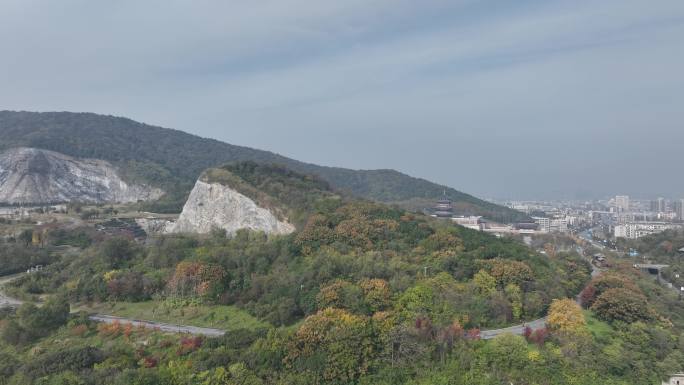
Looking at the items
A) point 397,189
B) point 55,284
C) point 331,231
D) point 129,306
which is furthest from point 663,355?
point 397,189

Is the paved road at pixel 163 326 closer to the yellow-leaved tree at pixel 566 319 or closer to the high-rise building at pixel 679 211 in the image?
the yellow-leaved tree at pixel 566 319

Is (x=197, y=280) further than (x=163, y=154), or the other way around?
(x=163, y=154)

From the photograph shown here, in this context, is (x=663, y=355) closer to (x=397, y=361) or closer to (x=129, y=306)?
(x=397, y=361)

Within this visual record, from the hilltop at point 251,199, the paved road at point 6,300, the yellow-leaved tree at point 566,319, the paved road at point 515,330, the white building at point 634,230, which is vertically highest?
the hilltop at point 251,199

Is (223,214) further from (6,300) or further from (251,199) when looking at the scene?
(6,300)

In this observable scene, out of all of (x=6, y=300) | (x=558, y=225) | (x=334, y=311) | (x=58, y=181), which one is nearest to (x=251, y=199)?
(x=6, y=300)

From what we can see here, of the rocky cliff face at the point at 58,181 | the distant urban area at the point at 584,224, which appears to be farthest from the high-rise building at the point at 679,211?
the rocky cliff face at the point at 58,181
